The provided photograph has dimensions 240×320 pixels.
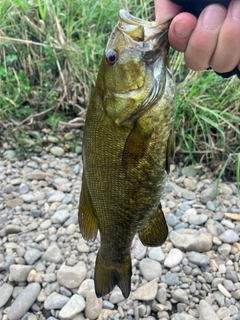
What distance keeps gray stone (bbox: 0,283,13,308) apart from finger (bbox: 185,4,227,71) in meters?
1.89

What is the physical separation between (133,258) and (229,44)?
183cm

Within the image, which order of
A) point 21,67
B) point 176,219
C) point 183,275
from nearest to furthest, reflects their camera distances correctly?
point 183,275 → point 176,219 → point 21,67

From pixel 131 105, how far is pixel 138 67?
0.14 m

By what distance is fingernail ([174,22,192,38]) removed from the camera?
4.46 feet

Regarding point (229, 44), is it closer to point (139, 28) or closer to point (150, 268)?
point (139, 28)

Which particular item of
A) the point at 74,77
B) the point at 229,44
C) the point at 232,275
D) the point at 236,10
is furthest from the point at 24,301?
the point at 74,77

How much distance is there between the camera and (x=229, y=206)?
335 centimetres

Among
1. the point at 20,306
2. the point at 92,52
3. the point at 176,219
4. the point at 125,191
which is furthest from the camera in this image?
the point at 92,52

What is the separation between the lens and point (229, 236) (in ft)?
9.85

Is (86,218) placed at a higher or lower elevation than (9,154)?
higher

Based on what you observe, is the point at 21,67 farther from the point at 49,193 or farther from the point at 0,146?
the point at 49,193

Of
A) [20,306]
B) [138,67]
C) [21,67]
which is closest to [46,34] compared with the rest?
[21,67]

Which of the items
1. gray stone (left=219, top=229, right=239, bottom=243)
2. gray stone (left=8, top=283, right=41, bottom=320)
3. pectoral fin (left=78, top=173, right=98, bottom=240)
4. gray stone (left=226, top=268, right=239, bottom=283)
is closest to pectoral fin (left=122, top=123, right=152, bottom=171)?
pectoral fin (left=78, top=173, right=98, bottom=240)

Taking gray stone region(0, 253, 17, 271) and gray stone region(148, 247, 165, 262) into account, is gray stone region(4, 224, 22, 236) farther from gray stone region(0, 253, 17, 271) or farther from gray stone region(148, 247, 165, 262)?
gray stone region(148, 247, 165, 262)
